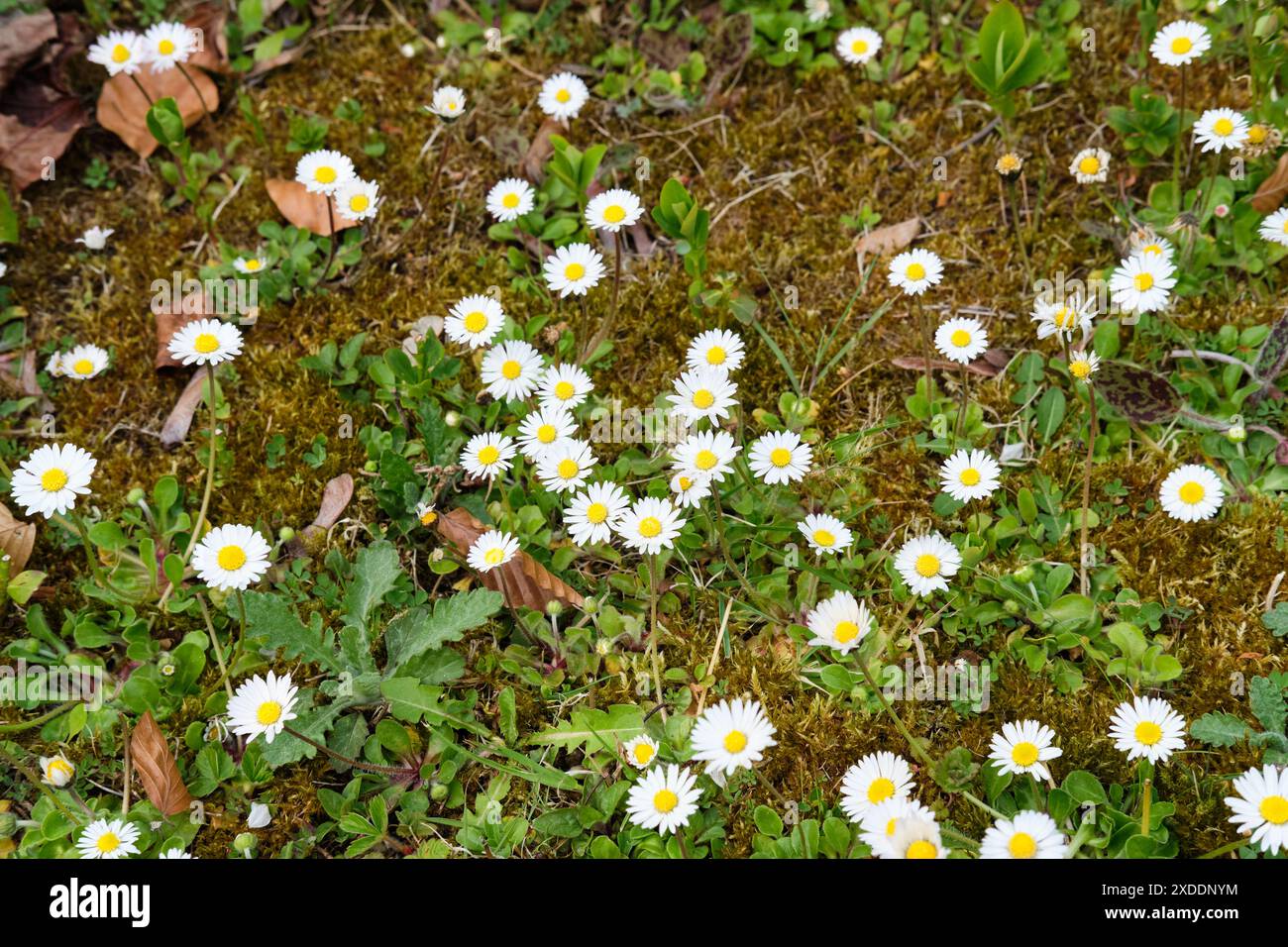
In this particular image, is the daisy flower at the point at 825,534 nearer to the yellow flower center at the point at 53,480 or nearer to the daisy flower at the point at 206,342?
the daisy flower at the point at 206,342

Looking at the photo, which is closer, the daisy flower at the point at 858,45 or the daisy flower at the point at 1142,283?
the daisy flower at the point at 1142,283

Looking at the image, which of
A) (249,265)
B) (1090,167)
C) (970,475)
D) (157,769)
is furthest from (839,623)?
(249,265)

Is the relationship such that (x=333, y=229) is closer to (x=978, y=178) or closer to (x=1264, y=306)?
(x=978, y=178)

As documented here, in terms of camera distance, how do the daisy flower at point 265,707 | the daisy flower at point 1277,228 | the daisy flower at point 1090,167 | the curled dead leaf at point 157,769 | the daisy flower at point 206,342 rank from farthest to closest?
the daisy flower at point 1090,167, the daisy flower at point 1277,228, the daisy flower at point 206,342, the curled dead leaf at point 157,769, the daisy flower at point 265,707

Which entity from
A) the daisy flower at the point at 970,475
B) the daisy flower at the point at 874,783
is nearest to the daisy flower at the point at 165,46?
the daisy flower at the point at 970,475

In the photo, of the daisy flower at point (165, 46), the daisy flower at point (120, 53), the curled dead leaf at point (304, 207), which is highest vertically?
the daisy flower at point (165, 46)

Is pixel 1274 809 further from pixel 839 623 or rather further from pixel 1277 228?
pixel 1277 228
